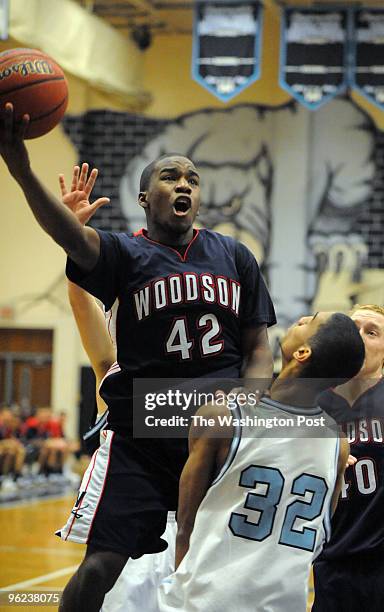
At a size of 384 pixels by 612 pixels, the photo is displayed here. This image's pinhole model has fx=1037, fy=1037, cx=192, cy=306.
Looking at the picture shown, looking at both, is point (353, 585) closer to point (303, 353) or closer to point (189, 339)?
point (189, 339)

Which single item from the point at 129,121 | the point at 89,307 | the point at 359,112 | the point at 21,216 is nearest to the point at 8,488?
the point at 21,216

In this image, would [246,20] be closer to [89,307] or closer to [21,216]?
[21,216]

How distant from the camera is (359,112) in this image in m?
17.3

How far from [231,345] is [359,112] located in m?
14.4

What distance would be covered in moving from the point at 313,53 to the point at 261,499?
33.7 feet

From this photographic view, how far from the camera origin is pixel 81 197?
3.82m

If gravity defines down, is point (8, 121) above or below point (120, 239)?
above

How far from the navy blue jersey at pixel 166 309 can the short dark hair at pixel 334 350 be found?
56cm

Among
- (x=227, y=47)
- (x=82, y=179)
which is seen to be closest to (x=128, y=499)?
(x=82, y=179)

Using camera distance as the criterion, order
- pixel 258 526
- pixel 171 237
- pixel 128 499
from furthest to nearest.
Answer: pixel 171 237, pixel 128 499, pixel 258 526

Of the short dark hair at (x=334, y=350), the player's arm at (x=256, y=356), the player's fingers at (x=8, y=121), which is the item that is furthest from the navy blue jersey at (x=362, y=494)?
the player's fingers at (x=8, y=121)

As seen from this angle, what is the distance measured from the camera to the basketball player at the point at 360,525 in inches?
155

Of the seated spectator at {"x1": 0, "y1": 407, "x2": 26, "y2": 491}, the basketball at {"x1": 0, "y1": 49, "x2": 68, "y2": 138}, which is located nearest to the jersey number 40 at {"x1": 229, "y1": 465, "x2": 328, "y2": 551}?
the basketball at {"x1": 0, "y1": 49, "x2": 68, "y2": 138}

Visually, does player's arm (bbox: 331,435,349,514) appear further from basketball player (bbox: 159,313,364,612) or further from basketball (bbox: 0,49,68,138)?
basketball (bbox: 0,49,68,138)
